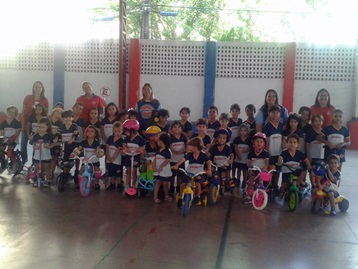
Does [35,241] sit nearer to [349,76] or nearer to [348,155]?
[348,155]

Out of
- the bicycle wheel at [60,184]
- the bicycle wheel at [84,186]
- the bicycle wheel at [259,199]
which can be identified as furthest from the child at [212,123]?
the bicycle wheel at [60,184]

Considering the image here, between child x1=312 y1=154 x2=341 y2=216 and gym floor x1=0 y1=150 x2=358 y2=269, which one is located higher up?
child x1=312 y1=154 x2=341 y2=216

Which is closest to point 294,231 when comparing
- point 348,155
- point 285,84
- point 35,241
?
point 35,241

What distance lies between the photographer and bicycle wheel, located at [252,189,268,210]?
6594 mm

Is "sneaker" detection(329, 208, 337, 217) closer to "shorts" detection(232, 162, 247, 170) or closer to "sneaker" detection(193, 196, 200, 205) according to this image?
"shorts" detection(232, 162, 247, 170)

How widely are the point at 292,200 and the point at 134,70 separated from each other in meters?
9.32

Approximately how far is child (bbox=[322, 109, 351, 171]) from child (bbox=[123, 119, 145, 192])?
295cm

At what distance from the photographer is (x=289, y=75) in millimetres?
14242

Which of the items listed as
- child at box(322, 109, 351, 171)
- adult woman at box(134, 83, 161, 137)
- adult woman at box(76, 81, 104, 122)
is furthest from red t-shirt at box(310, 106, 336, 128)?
adult woman at box(76, 81, 104, 122)

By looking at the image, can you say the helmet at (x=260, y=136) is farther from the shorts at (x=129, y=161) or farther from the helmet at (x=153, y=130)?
the shorts at (x=129, y=161)

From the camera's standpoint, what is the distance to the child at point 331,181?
21.5 feet

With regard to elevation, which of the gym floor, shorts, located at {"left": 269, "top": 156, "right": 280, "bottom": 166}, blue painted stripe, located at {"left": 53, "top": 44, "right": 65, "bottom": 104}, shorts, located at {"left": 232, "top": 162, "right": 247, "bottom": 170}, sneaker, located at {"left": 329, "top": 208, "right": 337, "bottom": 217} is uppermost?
blue painted stripe, located at {"left": 53, "top": 44, "right": 65, "bottom": 104}

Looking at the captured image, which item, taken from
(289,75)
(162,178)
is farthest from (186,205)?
(289,75)

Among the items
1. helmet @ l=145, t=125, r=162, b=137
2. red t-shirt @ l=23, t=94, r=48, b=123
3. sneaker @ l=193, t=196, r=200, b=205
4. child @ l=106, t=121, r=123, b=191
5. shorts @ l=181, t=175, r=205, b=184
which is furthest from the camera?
red t-shirt @ l=23, t=94, r=48, b=123
